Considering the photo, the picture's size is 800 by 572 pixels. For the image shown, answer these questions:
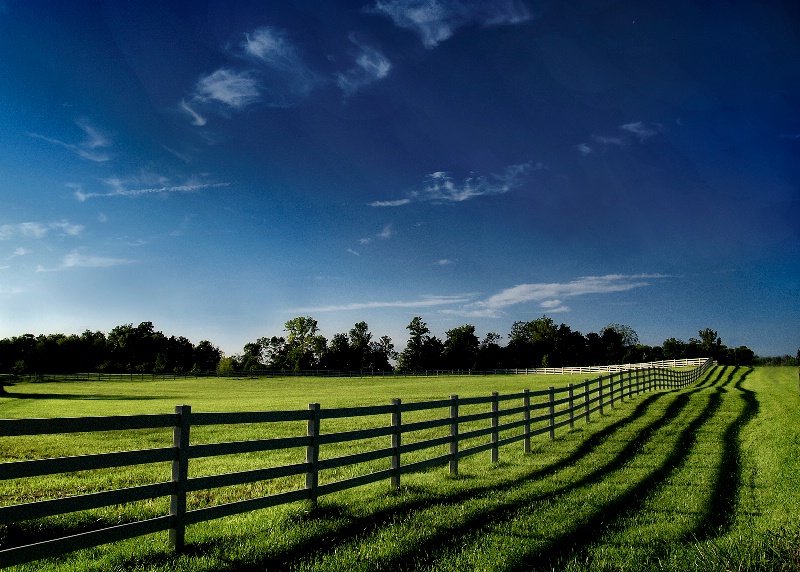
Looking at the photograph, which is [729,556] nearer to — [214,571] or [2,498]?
[214,571]

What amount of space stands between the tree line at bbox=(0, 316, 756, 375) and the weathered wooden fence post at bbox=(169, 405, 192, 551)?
372 feet

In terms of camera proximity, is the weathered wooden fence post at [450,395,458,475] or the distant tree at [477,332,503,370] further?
the distant tree at [477,332,503,370]

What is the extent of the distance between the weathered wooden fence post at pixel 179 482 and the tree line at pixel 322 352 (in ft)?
372

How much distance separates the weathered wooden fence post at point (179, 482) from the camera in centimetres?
602

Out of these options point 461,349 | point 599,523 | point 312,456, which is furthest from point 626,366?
point 312,456

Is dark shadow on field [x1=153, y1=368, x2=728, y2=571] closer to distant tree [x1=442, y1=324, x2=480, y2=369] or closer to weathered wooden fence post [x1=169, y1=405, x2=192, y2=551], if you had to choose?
weathered wooden fence post [x1=169, y1=405, x2=192, y2=551]

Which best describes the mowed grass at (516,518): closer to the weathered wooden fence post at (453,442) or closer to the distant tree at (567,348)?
the weathered wooden fence post at (453,442)

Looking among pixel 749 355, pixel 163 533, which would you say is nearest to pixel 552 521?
pixel 163 533

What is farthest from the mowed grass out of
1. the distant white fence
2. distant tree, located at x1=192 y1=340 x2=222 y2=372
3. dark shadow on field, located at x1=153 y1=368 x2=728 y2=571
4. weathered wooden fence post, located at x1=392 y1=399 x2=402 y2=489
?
distant tree, located at x1=192 y1=340 x2=222 y2=372

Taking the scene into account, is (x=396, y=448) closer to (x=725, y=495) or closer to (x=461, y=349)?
(x=725, y=495)

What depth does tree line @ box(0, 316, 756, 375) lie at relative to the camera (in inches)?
5020

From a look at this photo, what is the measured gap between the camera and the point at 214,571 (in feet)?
18.0

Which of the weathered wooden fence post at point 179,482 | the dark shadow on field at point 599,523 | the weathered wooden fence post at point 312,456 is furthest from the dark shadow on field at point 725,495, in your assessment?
the weathered wooden fence post at point 179,482

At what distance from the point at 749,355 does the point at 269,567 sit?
748 ft
